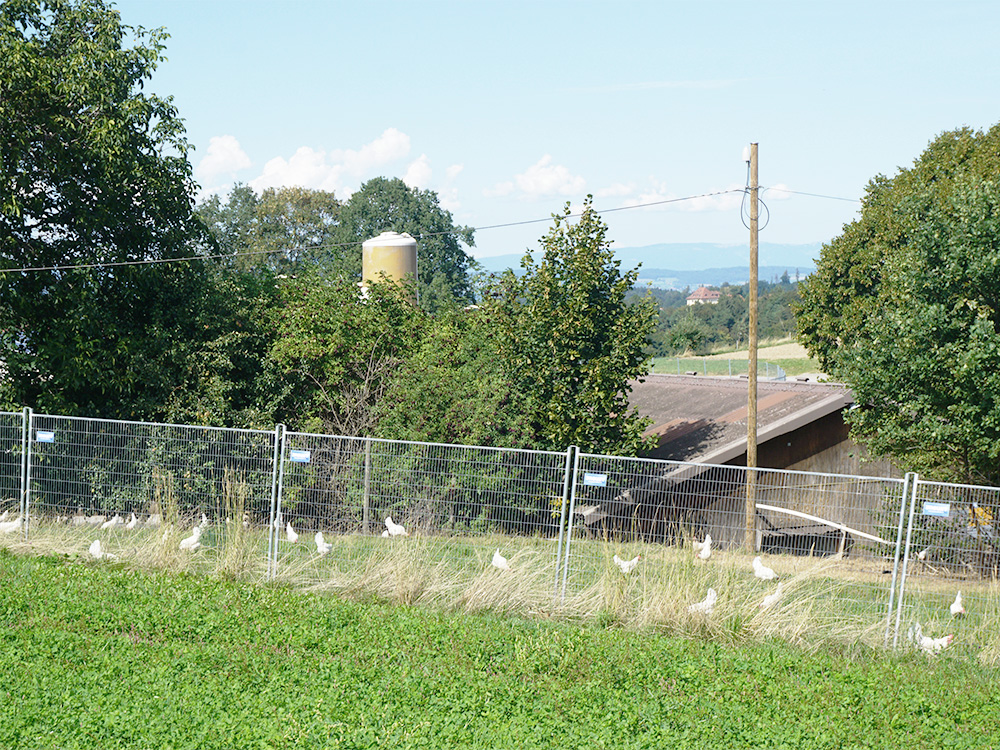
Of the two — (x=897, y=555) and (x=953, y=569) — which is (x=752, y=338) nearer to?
(x=953, y=569)

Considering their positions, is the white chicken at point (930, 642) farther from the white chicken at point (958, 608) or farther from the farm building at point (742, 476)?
the farm building at point (742, 476)

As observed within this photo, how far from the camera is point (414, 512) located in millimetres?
10500

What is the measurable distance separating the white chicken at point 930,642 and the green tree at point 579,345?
22.8 feet

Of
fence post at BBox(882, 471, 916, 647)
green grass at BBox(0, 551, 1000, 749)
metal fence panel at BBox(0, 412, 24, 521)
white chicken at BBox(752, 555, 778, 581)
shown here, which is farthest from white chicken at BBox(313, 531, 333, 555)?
fence post at BBox(882, 471, 916, 647)

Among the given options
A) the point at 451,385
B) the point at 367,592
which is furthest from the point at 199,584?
the point at 451,385

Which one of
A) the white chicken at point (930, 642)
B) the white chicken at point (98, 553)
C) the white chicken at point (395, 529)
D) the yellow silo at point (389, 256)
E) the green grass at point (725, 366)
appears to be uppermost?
the yellow silo at point (389, 256)

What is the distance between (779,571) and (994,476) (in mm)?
6249

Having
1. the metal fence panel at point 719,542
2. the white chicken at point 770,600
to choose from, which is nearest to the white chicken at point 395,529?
the metal fence panel at point 719,542

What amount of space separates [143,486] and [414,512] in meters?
3.34

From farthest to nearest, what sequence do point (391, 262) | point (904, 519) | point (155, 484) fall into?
point (391, 262) → point (155, 484) → point (904, 519)

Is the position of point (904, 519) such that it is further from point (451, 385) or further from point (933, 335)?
point (451, 385)

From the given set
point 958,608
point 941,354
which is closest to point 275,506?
point 958,608

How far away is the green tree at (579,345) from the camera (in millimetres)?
15328

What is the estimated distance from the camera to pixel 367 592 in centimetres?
989
